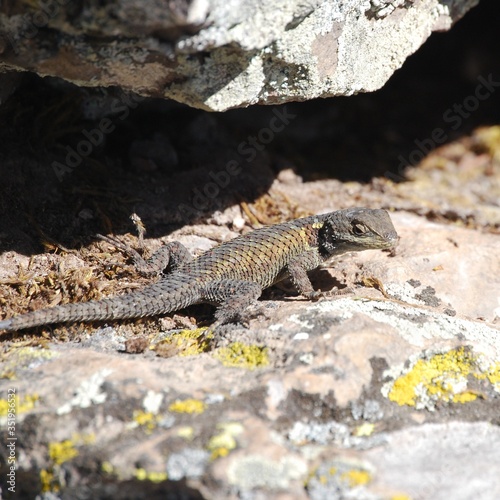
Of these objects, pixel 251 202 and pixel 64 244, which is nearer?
pixel 64 244

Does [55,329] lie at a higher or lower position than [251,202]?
lower

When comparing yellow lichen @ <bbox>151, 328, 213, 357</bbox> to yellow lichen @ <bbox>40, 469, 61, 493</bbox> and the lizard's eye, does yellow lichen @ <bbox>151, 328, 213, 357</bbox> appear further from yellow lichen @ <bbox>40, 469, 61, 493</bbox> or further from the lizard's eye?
the lizard's eye

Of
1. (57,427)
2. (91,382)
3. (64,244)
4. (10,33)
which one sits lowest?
(57,427)

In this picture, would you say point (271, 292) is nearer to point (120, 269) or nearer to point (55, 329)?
point (120, 269)

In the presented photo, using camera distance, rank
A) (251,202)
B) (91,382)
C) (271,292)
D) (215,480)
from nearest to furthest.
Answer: (215,480)
(91,382)
(271,292)
(251,202)

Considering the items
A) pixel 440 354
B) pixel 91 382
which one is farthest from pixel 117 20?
pixel 440 354

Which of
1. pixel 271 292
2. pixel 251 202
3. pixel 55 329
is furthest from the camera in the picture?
pixel 251 202

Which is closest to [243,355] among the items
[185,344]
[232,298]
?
[185,344]
